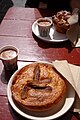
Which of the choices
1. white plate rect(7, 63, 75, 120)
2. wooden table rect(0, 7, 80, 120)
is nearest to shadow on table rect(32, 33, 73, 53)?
wooden table rect(0, 7, 80, 120)

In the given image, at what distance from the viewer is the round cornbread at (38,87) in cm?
89

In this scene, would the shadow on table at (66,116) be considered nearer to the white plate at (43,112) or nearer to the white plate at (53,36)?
the white plate at (43,112)

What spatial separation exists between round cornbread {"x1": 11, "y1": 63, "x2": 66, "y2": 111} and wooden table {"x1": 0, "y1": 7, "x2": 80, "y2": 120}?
0.08 m

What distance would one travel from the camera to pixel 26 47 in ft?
4.33

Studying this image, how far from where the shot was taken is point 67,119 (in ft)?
2.97

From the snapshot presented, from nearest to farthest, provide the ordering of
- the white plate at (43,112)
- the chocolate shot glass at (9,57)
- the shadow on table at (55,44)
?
the white plate at (43,112) < the chocolate shot glass at (9,57) < the shadow on table at (55,44)

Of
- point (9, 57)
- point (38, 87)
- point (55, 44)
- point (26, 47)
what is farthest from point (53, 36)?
point (38, 87)

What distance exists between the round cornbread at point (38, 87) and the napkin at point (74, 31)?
0.32m

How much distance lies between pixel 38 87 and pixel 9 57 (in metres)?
0.26

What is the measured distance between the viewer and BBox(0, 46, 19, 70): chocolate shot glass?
3.62 ft

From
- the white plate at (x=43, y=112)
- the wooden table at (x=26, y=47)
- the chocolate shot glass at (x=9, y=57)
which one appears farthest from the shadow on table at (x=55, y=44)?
the white plate at (x=43, y=112)

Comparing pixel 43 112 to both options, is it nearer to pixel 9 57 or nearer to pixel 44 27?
pixel 9 57

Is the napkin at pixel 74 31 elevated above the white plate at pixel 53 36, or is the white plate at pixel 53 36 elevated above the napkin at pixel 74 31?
the napkin at pixel 74 31

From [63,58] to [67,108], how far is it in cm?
37
